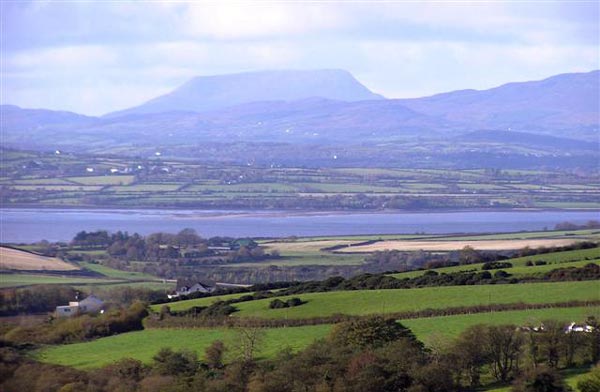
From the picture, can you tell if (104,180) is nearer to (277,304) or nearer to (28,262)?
(28,262)

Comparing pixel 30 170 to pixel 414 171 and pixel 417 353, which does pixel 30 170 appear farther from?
pixel 417 353

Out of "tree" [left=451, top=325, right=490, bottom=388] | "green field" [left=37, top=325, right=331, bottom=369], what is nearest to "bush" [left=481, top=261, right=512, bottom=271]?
"green field" [left=37, top=325, right=331, bottom=369]

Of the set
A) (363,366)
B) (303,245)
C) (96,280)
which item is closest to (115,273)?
(96,280)

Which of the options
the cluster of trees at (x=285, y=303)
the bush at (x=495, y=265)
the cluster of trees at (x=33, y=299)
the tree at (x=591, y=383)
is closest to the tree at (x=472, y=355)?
the tree at (x=591, y=383)

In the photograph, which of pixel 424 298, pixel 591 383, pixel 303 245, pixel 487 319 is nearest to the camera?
pixel 591 383

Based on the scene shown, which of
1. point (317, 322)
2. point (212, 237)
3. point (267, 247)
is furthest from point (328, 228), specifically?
point (317, 322)

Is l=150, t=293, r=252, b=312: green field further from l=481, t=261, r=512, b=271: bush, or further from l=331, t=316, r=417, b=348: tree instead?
l=331, t=316, r=417, b=348: tree

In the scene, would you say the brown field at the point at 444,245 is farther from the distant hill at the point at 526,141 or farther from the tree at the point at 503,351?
the distant hill at the point at 526,141
